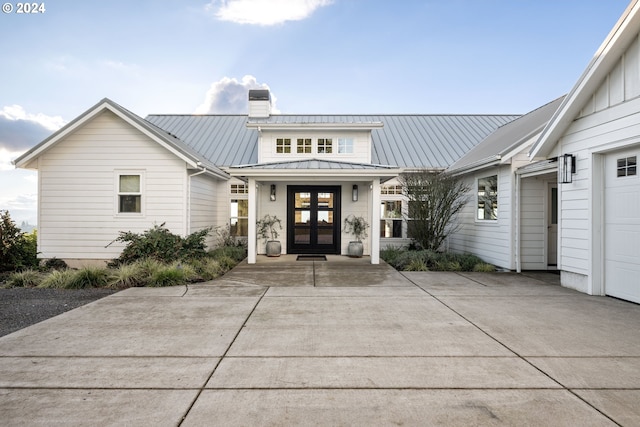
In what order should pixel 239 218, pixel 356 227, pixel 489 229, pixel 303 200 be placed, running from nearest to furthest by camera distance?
1. pixel 489 229
2. pixel 356 227
3. pixel 303 200
4. pixel 239 218

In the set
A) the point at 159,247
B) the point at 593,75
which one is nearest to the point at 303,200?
the point at 159,247

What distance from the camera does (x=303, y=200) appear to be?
1288cm

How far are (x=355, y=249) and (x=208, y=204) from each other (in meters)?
5.32

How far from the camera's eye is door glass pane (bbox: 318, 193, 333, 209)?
42.1ft

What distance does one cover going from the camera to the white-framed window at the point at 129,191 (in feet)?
34.5

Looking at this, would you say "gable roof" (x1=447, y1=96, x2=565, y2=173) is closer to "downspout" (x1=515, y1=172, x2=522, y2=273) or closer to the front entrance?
"downspout" (x1=515, y1=172, x2=522, y2=273)

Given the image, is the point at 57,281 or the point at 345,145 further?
the point at 345,145

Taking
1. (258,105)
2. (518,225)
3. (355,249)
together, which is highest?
(258,105)

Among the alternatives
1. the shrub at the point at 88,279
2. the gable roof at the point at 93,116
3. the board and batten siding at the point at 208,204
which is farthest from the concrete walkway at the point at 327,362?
the gable roof at the point at 93,116

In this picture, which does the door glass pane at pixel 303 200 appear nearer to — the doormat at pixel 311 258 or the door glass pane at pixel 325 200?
the door glass pane at pixel 325 200

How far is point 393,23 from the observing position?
1295cm

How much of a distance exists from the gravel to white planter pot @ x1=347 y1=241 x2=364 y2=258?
23.7 feet

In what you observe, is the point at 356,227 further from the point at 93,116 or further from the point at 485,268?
the point at 93,116

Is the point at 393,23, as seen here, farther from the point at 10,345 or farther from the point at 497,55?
the point at 10,345
